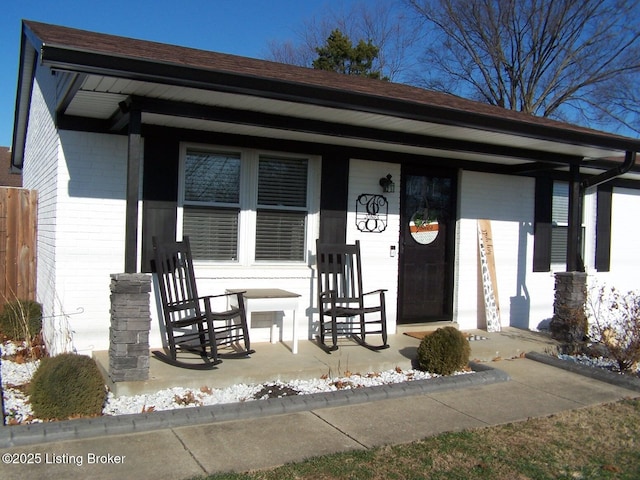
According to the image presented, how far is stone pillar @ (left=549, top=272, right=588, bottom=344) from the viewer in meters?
7.59

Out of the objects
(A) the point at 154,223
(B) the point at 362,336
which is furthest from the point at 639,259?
(A) the point at 154,223

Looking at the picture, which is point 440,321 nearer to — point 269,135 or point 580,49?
point 269,135

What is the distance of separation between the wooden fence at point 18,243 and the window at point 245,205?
2936 millimetres

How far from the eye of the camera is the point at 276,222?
23.1ft

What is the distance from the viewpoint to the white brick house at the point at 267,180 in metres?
5.22

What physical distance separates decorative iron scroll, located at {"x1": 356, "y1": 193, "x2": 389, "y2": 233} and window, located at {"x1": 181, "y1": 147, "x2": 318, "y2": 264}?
0.71 m

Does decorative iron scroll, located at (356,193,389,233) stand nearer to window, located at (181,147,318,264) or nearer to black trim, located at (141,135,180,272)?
window, located at (181,147,318,264)

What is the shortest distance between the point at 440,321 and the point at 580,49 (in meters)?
17.6

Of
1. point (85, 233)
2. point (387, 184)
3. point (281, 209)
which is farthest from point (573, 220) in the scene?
point (85, 233)

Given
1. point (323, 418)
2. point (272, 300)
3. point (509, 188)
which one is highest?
point (509, 188)

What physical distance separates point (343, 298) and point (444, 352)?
1317 mm

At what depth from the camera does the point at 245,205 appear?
6832 mm

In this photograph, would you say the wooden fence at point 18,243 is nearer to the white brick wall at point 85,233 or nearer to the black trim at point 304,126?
the white brick wall at point 85,233

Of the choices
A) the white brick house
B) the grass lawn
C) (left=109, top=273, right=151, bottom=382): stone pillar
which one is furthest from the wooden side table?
the grass lawn
